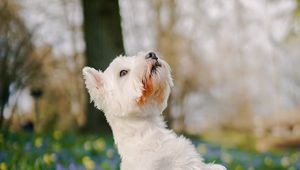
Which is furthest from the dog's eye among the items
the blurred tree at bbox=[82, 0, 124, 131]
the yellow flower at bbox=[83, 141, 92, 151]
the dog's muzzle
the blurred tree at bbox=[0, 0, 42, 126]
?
the blurred tree at bbox=[82, 0, 124, 131]

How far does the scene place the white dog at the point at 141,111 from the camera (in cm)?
393

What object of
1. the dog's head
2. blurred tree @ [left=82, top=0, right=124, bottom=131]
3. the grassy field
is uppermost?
blurred tree @ [left=82, top=0, right=124, bottom=131]

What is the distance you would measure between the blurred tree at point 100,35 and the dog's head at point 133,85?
749 centimetres

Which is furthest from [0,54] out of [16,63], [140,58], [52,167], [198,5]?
[198,5]

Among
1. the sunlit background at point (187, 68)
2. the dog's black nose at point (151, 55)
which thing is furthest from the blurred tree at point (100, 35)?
the dog's black nose at point (151, 55)

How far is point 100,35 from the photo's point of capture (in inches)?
475

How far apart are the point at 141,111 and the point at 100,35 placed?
320 inches

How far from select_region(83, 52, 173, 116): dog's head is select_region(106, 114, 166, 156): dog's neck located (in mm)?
85

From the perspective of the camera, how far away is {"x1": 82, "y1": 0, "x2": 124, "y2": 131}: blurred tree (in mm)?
11859

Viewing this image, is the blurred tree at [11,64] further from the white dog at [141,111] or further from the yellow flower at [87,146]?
the white dog at [141,111]

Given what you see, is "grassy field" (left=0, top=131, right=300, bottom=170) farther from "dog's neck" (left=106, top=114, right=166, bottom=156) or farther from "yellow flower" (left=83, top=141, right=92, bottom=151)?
"dog's neck" (left=106, top=114, right=166, bottom=156)

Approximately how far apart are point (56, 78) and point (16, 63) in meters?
11.2

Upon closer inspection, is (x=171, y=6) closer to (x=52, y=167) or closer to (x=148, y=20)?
(x=148, y=20)

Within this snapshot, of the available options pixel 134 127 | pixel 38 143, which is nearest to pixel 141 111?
pixel 134 127
